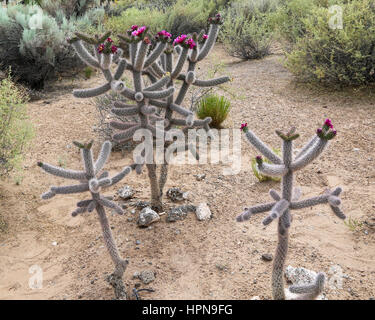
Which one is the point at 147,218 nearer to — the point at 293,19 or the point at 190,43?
the point at 190,43

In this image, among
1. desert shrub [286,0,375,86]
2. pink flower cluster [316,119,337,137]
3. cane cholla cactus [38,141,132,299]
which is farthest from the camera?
desert shrub [286,0,375,86]

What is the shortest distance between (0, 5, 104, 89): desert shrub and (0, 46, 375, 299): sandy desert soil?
2.14 metres

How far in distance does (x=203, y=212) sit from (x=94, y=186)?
4.55 ft

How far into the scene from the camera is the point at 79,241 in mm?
3168

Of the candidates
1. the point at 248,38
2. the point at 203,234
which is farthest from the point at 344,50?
the point at 203,234

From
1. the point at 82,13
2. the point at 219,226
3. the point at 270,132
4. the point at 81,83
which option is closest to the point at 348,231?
the point at 219,226

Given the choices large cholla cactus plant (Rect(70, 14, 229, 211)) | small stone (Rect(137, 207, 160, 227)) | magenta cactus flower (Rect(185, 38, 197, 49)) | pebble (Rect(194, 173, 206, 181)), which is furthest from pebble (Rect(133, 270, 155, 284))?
magenta cactus flower (Rect(185, 38, 197, 49))

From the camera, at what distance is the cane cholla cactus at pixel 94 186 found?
210 cm

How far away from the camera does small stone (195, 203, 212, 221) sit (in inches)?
127

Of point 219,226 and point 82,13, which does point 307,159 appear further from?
point 82,13

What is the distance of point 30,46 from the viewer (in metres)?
6.34

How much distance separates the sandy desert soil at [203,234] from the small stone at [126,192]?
0.08m

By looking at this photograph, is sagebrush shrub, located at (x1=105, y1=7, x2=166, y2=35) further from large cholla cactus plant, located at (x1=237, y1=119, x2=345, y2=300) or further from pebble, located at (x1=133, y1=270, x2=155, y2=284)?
large cholla cactus plant, located at (x1=237, y1=119, x2=345, y2=300)
